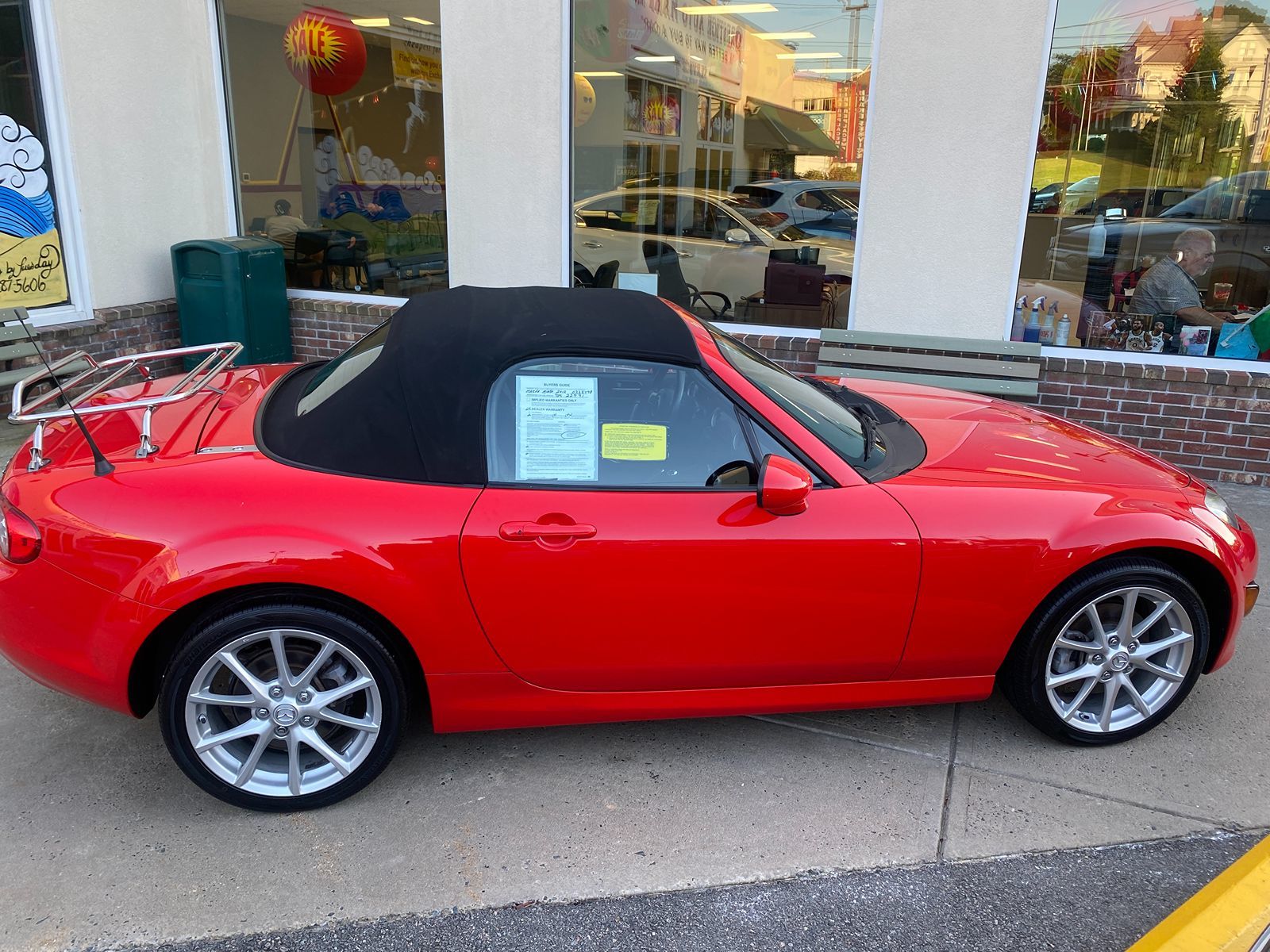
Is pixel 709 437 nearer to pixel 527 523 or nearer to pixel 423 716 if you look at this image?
pixel 527 523

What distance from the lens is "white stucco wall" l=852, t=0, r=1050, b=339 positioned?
6234mm

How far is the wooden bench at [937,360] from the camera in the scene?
6.55m

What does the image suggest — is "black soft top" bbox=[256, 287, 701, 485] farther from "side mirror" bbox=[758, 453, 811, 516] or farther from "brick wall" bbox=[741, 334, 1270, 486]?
"brick wall" bbox=[741, 334, 1270, 486]

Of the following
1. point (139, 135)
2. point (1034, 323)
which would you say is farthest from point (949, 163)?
point (139, 135)

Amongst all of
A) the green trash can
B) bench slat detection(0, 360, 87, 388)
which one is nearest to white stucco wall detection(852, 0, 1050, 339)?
the green trash can

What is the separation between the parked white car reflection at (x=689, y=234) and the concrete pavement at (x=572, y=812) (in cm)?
459

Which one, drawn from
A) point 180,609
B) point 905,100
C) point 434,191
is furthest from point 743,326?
point 180,609

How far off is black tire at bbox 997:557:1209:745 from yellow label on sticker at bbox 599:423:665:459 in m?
1.42

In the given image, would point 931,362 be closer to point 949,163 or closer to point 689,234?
point 949,163

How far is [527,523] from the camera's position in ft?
9.77

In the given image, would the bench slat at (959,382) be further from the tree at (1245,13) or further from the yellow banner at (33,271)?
the yellow banner at (33,271)

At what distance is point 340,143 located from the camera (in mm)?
8688

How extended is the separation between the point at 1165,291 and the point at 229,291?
22.3ft

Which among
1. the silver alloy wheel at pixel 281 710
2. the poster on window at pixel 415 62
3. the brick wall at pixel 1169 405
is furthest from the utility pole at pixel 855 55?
the silver alloy wheel at pixel 281 710
